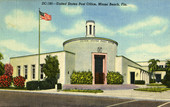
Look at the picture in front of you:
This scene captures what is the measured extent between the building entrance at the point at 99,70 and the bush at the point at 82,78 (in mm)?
2751

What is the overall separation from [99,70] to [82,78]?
4.76 meters

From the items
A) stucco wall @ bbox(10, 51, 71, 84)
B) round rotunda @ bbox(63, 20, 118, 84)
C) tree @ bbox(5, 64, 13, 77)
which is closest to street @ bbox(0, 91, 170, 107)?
stucco wall @ bbox(10, 51, 71, 84)

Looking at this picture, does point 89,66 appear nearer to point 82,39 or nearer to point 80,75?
point 80,75

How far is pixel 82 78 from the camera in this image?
27.4 m

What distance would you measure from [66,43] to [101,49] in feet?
23.0

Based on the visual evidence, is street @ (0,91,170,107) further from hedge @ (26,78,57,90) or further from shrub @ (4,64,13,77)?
shrub @ (4,64,13,77)

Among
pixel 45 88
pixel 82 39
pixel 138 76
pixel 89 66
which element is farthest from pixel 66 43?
pixel 138 76

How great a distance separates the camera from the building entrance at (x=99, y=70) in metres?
30.3

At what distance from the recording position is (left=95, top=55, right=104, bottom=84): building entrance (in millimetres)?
30263

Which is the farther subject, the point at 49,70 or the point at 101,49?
the point at 101,49

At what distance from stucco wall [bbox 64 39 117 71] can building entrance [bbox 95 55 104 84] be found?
147cm

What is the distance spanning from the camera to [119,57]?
32.6 meters

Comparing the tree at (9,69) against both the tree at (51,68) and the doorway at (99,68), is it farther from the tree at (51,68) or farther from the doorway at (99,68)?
the doorway at (99,68)

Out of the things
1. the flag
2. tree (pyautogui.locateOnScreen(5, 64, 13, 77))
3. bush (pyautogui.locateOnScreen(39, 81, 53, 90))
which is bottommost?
bush (pyautogui.locateOnScreen(39, 81, 53, 90))
